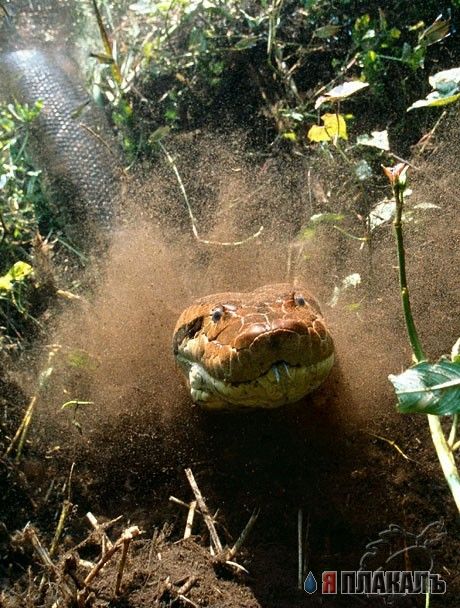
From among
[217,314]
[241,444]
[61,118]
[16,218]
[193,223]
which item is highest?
[61,118]

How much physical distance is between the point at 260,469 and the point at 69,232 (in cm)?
351

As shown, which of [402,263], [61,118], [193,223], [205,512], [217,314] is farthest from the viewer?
[61,118]

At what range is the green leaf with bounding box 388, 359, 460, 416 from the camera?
1.92 metres

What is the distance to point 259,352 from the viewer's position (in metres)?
2.48

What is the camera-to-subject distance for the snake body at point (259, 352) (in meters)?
2.50

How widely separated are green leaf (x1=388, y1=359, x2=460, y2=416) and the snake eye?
1.13 metres

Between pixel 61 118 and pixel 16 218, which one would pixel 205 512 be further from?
pixel 61 118

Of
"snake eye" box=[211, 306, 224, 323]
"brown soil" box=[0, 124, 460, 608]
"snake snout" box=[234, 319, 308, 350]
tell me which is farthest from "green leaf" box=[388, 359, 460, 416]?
"snake eye" box=[211, 306, 224, 323]

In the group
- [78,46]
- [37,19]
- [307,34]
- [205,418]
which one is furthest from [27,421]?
[37,19]

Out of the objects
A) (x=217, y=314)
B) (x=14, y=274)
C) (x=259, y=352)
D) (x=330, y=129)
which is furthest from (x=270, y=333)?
(x=14, y=274)

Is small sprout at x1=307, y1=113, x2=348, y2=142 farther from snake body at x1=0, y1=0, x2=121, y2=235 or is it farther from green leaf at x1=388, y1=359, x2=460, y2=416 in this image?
green leaf at x1=388, y1=359, x2=460, y2=416

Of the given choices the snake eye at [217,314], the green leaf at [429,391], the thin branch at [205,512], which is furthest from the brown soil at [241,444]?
the green leaf at [429,391]

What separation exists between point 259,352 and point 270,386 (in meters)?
0.17

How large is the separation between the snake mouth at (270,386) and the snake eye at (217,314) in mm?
261
